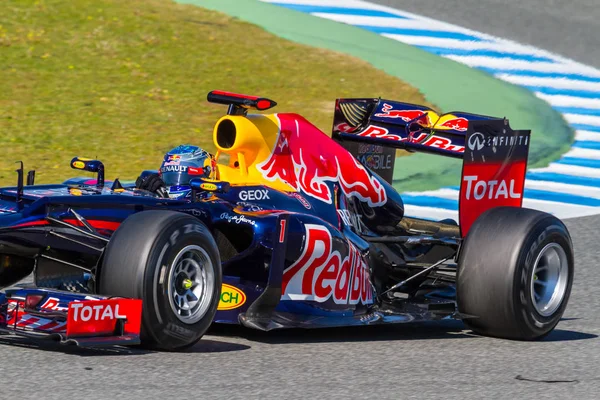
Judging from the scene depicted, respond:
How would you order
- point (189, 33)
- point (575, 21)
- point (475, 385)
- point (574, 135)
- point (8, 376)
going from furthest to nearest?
1. point (575, 21)
2. point (189, 33)
3. point (574, 135)
4. point (475, 385)
5. point (8, 376)

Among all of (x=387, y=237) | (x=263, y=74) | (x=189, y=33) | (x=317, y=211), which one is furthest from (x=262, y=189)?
(x=189, y=33)

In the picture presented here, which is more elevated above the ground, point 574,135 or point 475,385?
point 574,135

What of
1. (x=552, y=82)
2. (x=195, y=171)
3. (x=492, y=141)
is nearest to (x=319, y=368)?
(x=195, y=171)

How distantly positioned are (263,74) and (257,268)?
423 inches

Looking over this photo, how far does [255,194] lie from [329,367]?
4.43ft

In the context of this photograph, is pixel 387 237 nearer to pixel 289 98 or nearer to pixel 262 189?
pixel 262 189

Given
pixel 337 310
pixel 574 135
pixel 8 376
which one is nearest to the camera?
pixel 8 376

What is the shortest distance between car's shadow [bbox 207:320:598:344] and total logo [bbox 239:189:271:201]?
75 cm

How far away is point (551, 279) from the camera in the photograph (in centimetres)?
707

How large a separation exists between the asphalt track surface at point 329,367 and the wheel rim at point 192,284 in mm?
210

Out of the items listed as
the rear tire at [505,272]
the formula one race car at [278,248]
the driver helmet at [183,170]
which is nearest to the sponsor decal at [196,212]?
the formula one race car at [278,248]

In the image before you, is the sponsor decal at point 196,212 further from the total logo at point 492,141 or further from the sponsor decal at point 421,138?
the sponsor decal at point 421,138

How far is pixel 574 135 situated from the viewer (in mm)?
15078

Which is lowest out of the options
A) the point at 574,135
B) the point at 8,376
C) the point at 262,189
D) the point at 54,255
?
the point at 8,376
